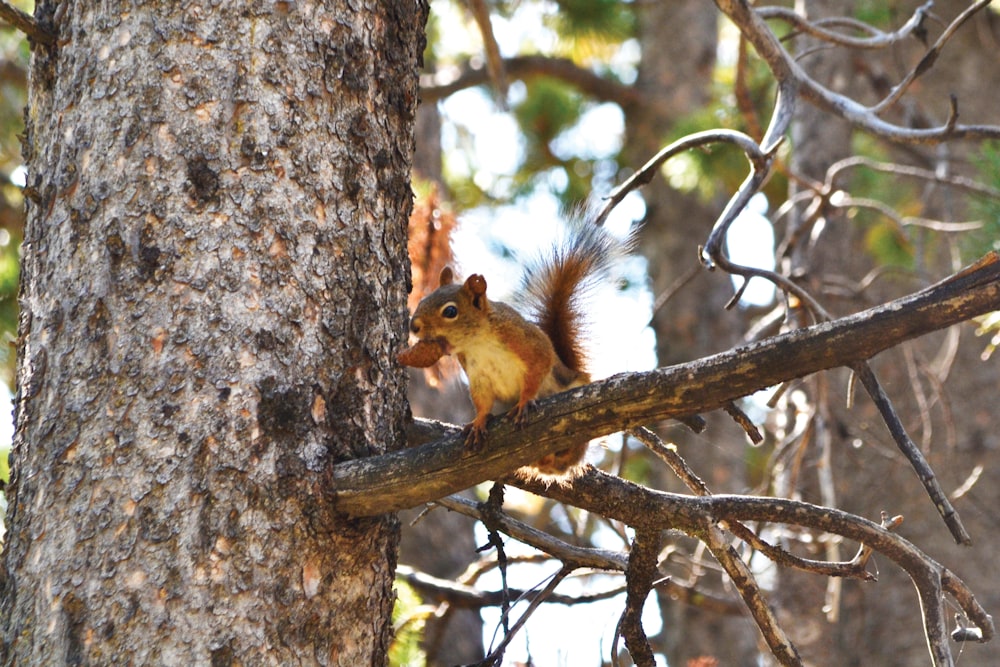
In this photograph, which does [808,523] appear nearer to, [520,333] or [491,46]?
[520,333]

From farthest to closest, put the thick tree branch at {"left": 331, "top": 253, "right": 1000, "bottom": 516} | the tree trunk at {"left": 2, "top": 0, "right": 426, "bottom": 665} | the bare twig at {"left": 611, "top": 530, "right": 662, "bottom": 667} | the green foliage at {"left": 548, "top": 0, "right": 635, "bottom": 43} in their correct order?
the green foliage at {"left": 548, "top": 0, "right": 635, "bottom": 43}, the bare twig at {"left": 611, "top": 530, "right": 662, "bottom": 667}, the tree trunk at {"left": 2, "top": 0, "right": 426, "bottom": 665}, the thick tree branch at {"left": 331, "top": 253, "right": 1000, "bottom": 516}

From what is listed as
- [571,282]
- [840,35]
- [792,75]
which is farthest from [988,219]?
[571,282]

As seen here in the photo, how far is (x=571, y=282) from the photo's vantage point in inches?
79.4

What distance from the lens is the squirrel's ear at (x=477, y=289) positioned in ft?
5.93

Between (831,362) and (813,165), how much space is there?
2985 mm

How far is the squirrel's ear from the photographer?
181cm

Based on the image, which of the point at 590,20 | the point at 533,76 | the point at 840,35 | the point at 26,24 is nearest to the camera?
the point at 26,24

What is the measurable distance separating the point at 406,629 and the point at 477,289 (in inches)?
39.3

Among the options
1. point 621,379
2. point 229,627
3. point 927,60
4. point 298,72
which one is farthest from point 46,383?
point 927,60

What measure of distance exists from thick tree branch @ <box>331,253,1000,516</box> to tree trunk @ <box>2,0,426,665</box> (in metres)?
0.09

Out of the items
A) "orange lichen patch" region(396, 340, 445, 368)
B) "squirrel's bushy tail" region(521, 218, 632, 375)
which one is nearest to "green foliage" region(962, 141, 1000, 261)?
"squirrel's bushy tail" region(521, 218, 632, 375)

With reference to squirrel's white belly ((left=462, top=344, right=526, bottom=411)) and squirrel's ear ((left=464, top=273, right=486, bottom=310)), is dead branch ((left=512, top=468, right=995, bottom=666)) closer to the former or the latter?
squirrel's white belly ((left=462, top=344, right=526, bottom=411))

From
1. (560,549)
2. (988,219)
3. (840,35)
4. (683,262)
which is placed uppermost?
(683,262)

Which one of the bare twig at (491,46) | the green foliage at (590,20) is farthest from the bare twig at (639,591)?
the green foliage at (590,20)
